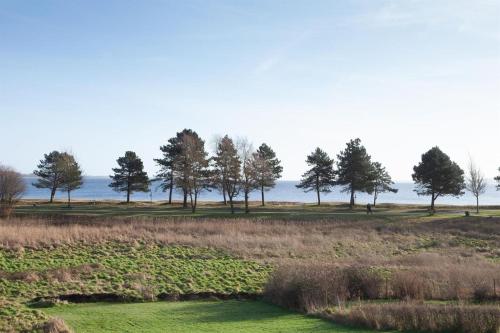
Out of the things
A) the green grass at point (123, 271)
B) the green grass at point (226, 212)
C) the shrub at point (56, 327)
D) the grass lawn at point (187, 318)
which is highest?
the green grass at point (226, 212)

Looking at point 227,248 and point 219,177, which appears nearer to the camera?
point 227,248

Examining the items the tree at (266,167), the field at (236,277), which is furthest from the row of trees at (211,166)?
the field at (236,277)

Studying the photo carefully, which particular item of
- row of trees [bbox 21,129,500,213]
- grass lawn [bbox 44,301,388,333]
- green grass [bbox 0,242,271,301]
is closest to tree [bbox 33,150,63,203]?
row of trees [bbox 21,129,500,213]

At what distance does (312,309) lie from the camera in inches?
786

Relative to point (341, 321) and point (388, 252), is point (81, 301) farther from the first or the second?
point (388, 252)

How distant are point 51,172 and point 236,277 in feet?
218

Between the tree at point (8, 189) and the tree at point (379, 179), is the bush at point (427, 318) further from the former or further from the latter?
the tree at point (379, 179)

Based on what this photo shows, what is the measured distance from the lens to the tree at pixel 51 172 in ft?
270

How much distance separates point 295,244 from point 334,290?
14.3m

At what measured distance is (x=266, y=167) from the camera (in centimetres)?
7488

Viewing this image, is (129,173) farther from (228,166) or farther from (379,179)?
(379,179)

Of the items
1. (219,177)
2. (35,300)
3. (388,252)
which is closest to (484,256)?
(388,252)

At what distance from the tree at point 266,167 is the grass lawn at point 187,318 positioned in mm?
50696

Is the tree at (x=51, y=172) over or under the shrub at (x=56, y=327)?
over
